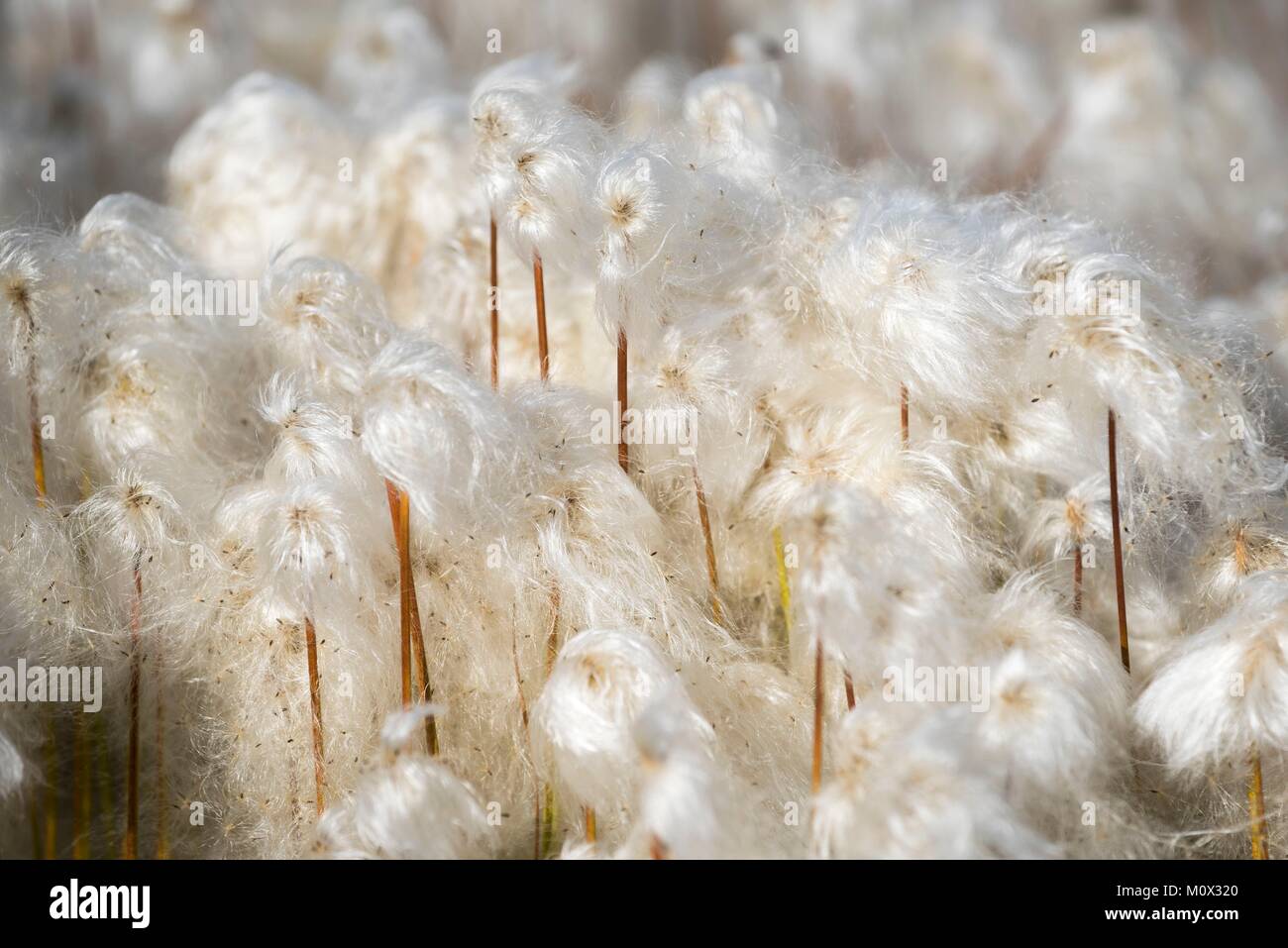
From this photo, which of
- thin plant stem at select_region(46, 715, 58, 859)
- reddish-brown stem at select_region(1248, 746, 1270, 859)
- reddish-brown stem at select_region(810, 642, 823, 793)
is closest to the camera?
reddish-brown stem at select_region(810, 642, 823, 793)

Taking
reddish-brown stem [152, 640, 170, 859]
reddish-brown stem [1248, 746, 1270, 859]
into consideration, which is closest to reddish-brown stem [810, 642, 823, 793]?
reddish-brown stem [1248, 746, 1270, 859]

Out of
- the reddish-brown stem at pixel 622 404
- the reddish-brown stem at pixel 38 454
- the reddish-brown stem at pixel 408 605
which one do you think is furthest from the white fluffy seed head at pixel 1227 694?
the reddish-brown stem at pixel 38 454

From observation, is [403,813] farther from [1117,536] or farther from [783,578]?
[1117,536]

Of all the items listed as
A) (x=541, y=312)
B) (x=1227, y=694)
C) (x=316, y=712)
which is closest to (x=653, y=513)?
(x=541, y=312)

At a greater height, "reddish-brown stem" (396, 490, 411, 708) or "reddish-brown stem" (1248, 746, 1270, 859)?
"reddish-brown stem" (396, 490, 411, 708)

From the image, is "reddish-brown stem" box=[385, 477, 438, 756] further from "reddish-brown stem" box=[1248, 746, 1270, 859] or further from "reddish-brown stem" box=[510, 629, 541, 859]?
"reddish-brown stem" box=[1248, 746, 1270, 859]
